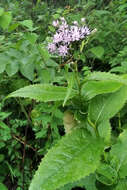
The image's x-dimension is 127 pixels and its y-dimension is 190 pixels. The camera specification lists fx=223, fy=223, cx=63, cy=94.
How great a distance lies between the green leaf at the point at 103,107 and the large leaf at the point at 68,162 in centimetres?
6

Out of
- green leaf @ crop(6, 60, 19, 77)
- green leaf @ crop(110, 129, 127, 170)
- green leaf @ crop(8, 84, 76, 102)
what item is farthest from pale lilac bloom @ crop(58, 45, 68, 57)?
green leaf @ crop(6, 60, 19, 77)

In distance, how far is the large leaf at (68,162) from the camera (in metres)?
0.52

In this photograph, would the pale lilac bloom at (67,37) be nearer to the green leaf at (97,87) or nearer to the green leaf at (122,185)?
the green leaf at (97,87)

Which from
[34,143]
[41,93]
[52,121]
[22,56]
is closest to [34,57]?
[22,56]

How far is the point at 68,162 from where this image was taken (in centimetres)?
57

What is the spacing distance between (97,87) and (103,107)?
8 cm

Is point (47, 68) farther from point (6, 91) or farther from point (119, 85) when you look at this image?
point (119, 85)

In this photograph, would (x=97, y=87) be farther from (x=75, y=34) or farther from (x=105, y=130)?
(x=75, y=34)

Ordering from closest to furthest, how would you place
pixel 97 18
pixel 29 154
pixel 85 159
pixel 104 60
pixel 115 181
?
1. pixel 85 159
2. pixel 115 181
3. pixel 29 154
4. pixel 104 60
5. pixel 97 18

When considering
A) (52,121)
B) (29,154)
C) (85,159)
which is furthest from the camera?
(29,154)

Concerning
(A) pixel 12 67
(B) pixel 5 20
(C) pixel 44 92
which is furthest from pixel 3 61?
(C) pixel 44 92

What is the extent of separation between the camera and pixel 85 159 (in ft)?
1.88

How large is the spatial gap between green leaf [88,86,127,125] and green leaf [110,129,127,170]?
A: 166mm

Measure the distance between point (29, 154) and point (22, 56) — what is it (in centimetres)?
67
